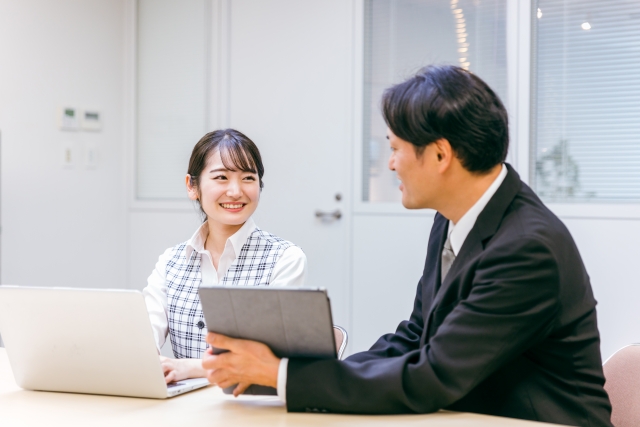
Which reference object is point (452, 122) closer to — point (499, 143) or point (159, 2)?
point (499, 143)

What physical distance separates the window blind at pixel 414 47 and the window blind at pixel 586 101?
21cm

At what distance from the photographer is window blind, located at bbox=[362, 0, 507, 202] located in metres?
3.49

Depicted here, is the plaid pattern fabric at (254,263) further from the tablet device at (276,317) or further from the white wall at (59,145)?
the white wall at (59,145)

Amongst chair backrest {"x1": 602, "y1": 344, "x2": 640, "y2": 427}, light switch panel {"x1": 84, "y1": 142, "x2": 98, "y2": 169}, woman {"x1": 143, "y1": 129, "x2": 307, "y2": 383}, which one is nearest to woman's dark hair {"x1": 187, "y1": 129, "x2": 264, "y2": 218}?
woman {"x1": 143, "y1": 129, "x2": 307, "y2": 383}

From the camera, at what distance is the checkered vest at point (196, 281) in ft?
6.49

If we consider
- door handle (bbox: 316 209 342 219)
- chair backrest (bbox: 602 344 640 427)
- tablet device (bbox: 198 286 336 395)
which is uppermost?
door handle (bbox: 316 209 342 219)

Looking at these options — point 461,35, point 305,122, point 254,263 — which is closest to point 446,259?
point 254,263

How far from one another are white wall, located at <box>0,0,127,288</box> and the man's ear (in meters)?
3.12

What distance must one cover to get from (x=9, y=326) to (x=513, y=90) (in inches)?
103

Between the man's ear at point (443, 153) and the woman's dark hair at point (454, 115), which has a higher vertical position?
the woman's dark hair at point (454, 115)

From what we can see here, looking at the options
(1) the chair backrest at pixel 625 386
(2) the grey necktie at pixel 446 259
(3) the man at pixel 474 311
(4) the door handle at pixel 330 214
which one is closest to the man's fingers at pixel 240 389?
(3) the man at pixel 474 311

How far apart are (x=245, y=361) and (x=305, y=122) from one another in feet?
9.19

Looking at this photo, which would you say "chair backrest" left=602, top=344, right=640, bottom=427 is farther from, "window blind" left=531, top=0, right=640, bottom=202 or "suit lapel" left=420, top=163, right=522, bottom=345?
"window blind" left=531, top=0, right=640, bottom=202

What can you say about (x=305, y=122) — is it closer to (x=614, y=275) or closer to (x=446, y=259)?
(x=614, y=275)
